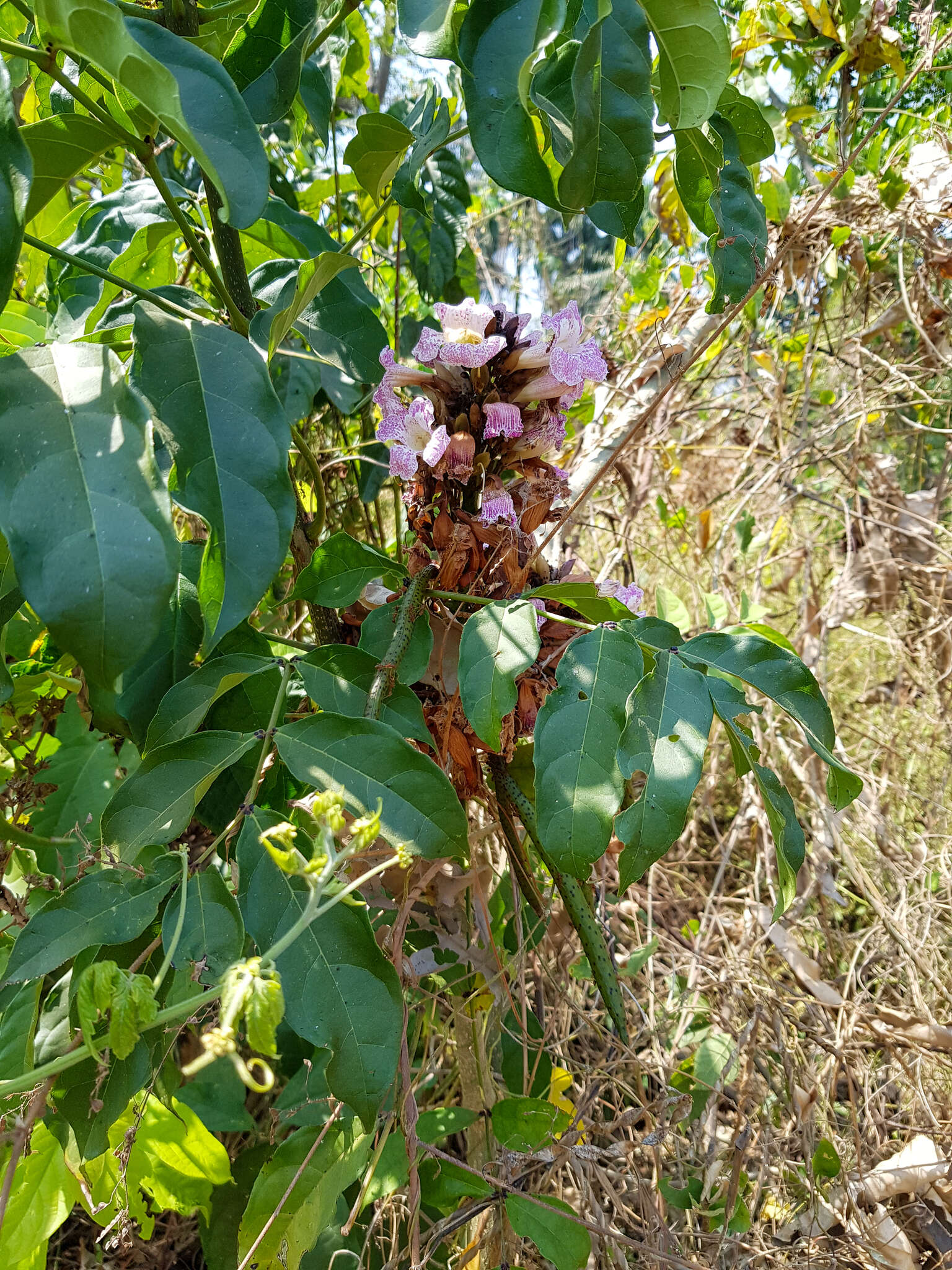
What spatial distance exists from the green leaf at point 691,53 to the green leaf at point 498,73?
6cm

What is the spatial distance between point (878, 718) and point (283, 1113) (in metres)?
1.57

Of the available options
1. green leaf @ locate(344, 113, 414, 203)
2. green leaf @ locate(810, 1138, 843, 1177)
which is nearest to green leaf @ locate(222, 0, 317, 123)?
green leaf @ locate(344, 113, 414, 203)

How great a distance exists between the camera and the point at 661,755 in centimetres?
45

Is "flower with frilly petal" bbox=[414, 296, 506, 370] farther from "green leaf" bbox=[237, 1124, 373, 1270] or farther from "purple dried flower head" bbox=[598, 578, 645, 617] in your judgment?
"green leaf" bbox=[237, 1124, 373, 1270]

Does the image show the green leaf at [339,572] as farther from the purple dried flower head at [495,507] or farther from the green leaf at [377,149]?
Result: the green leaf at [377,149]

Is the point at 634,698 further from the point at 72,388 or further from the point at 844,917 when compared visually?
the point at 844,917

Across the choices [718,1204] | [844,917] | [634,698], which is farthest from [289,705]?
[844,917]

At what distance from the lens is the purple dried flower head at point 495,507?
57 centimetres

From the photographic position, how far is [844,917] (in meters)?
1.61

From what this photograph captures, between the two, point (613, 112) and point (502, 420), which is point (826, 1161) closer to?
point (502, 420)

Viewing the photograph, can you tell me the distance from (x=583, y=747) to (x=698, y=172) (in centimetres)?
36

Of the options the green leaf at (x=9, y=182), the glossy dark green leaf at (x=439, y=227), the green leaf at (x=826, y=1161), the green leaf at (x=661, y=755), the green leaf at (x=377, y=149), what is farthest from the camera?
the glossy dark green leaf at (x=439, y=227)

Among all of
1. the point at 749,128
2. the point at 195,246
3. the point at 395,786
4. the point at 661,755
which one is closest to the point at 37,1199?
the point at 395,786

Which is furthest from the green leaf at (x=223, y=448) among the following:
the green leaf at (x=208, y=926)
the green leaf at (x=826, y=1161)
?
the green leaf at (x=826, y=1161)
